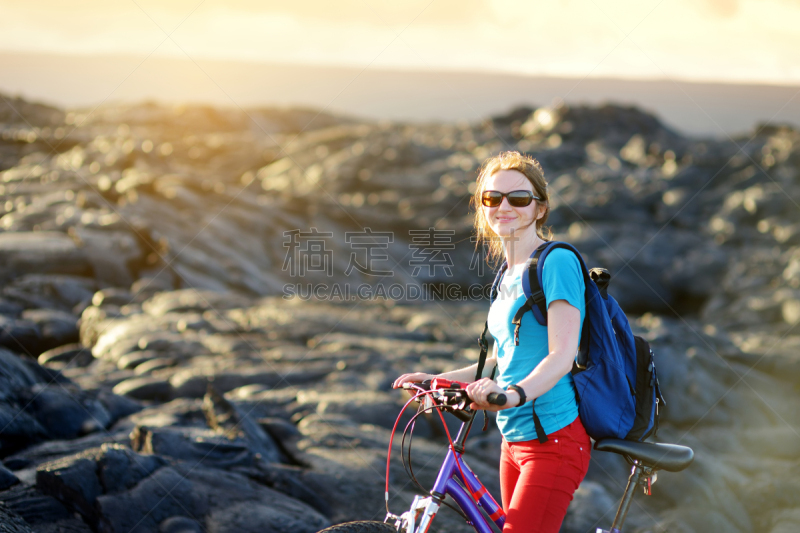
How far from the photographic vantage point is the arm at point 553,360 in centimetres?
277

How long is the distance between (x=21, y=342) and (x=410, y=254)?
722 inches

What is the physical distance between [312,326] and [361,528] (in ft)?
38.0

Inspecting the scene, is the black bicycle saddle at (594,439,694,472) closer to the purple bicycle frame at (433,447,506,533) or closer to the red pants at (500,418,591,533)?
the red pants at (500,418,591,533)

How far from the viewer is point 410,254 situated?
92.8ft

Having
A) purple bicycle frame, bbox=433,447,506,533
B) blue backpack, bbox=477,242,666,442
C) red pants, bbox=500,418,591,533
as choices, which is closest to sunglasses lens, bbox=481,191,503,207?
blue backpack, bbox=477,242,666,442

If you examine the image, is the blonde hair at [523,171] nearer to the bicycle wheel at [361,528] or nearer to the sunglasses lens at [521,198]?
the sunglasses lens at [521,198]

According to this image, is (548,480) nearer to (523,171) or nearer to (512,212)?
(512,212)

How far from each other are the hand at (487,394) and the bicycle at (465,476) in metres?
0.17

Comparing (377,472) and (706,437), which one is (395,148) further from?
(377,472)

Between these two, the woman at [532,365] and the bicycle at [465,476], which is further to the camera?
the bicycle at [465,476]

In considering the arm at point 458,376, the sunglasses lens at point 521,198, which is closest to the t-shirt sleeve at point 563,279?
the sunglasses lens at point 521,198

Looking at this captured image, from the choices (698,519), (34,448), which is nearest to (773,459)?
(698,519)

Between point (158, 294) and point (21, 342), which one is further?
point (158, 294)

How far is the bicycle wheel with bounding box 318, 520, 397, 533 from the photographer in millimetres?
3031
